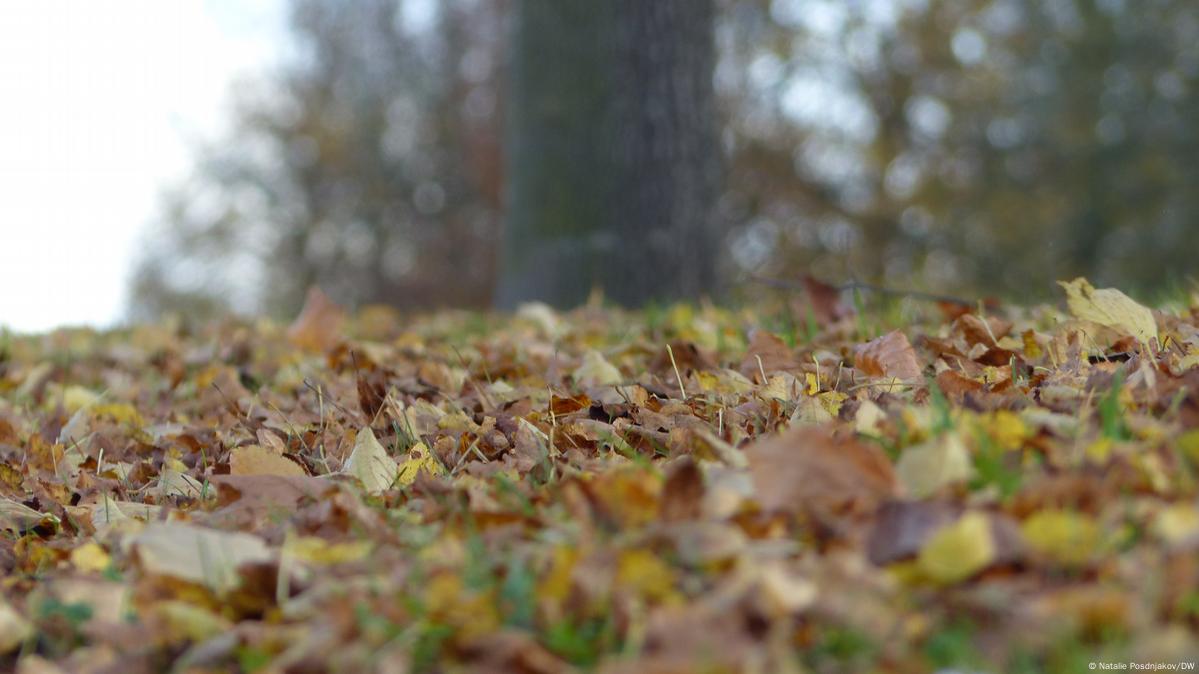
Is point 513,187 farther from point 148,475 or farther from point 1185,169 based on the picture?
point 1185,169

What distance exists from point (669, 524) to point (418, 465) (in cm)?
77

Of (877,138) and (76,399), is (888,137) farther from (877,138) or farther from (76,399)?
(76,399)

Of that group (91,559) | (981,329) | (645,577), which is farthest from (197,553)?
(981,329)

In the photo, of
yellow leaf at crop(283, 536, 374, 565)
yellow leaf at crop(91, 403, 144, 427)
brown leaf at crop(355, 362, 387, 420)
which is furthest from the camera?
yellow leaf at crop(91, 403, 144, 427)

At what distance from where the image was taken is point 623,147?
5.57m

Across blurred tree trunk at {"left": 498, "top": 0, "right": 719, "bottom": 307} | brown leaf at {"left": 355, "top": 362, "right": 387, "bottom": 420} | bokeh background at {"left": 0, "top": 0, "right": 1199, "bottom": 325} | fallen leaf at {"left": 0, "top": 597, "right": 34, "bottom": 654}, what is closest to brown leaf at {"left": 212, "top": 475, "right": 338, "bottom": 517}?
fallen leaf at {"left": 0, "top": 597, "right": 34, "bottom": 654}

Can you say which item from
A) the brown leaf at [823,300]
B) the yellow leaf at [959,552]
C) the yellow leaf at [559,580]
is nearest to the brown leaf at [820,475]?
the yellow leaf at [959,552]

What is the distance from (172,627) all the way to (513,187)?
4.85 meters

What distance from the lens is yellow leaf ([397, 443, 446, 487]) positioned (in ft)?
6.31

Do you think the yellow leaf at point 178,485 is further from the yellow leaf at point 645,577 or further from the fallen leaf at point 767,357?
the fallen leaf at point 767,357

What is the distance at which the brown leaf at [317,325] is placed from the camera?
367cm

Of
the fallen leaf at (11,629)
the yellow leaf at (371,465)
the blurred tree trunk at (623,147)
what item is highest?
the blurred tree trunk at (623,147)

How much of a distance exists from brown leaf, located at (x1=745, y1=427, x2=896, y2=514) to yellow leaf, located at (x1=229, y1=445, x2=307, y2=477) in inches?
37.3

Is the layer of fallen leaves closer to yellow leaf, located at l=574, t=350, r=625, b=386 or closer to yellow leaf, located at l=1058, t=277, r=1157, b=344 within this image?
yellow leaf, located at l=1058, t=277, r=1157, b=344
